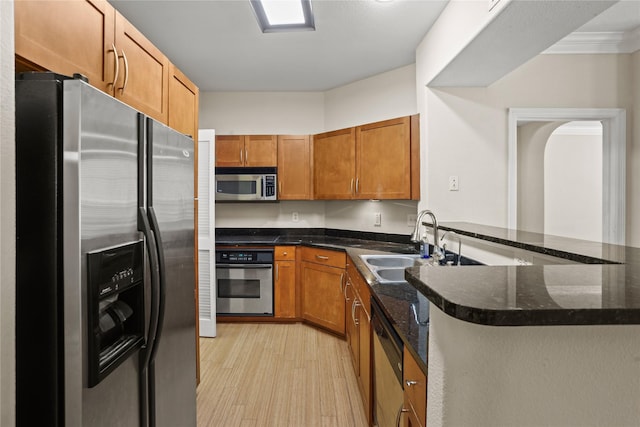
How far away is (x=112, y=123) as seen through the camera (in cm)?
109

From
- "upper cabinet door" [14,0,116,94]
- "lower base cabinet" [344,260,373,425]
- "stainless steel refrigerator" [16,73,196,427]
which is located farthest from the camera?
"lower base cabinet" [344,260,373,425]

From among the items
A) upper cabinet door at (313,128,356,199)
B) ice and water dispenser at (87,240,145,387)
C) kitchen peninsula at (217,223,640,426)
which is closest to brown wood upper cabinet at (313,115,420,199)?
upper cabinet door at (313,128,356,199)

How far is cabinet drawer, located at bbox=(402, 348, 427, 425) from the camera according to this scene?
0.98m

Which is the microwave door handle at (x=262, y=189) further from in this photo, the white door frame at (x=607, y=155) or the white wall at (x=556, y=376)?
the white wall at (x=556, y=376)

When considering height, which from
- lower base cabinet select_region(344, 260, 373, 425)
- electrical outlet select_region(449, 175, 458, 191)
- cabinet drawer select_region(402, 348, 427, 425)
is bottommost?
lower base cabinet select_region(344, 260, 373, 425)

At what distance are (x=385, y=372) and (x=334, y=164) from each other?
8.16 ft

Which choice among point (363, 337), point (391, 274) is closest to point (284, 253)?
point (391, 274)

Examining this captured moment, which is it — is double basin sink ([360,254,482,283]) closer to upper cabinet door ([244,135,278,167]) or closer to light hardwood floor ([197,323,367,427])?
light hardwood floor ([197,323,367,427])

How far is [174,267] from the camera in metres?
1.54

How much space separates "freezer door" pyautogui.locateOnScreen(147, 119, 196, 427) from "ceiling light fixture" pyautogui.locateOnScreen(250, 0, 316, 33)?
125cm

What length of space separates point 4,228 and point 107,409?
0.61 metres

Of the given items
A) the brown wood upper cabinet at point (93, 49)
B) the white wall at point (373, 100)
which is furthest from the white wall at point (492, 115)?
the brown wood upper cabinet at point (93, 49)

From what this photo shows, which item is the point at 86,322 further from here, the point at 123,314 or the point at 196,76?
the point at 196,76

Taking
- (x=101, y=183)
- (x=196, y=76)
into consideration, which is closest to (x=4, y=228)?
(x=101, y=183)
